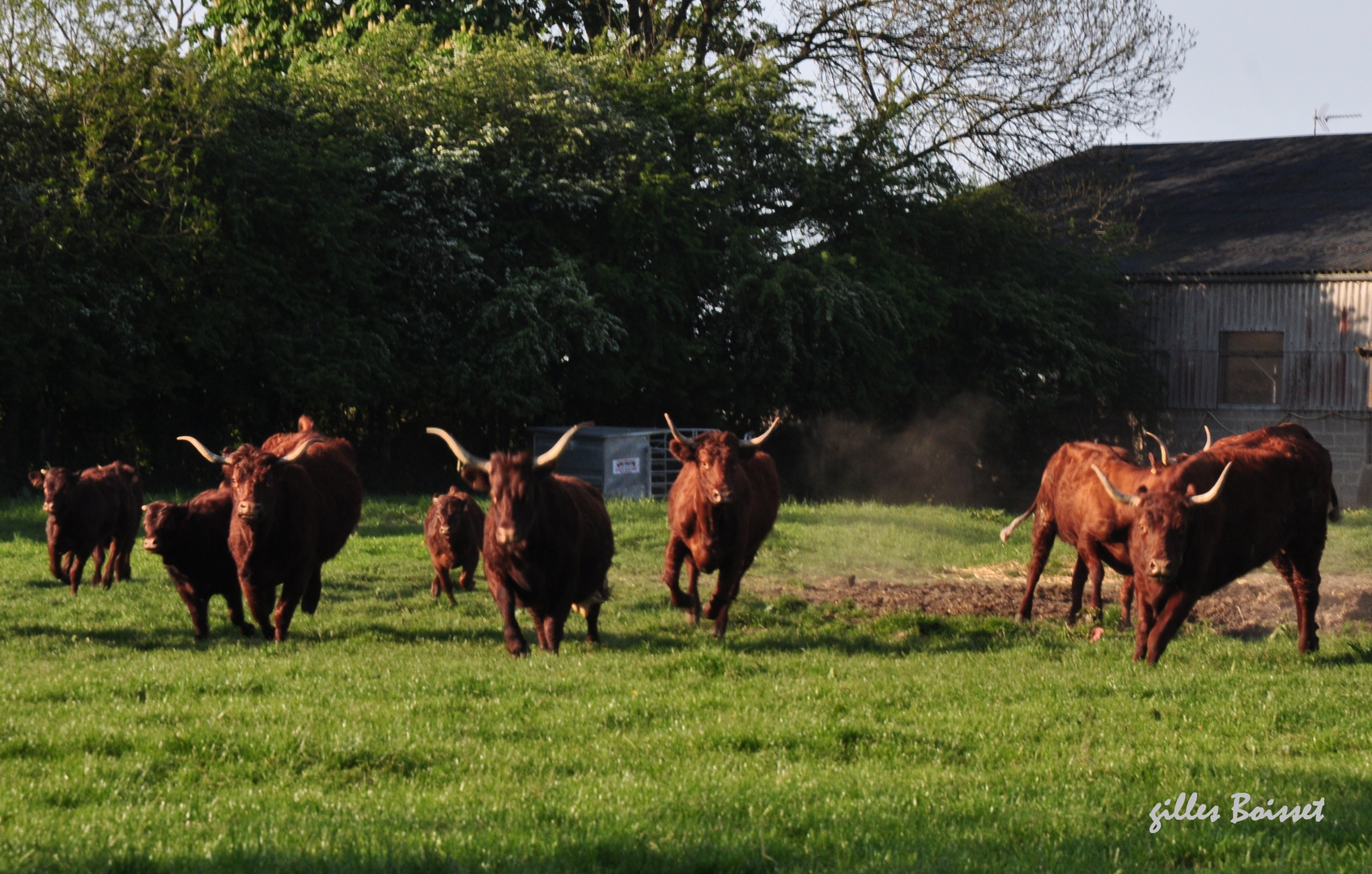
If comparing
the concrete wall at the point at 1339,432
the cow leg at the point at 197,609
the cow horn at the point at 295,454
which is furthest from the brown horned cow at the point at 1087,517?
the concrete wall at the point at 1339,432

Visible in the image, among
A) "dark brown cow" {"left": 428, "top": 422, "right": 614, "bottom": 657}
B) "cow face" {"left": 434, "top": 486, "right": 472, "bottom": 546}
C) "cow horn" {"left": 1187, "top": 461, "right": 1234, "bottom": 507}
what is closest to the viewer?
"cow horn" {"left": 1187, "top": 461, "right": 1234, "bottom": 507}

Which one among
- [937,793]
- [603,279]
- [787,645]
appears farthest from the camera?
[603,279]

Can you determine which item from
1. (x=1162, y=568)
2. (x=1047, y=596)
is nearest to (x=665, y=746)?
(x=1162, y=568)

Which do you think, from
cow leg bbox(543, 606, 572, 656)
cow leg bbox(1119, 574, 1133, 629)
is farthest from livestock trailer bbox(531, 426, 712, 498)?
cow leg bbox(543, 606, 572, 656)

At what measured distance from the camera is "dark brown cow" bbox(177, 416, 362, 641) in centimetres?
1127

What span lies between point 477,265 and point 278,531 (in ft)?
65.0

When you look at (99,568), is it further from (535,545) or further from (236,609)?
(535,545)

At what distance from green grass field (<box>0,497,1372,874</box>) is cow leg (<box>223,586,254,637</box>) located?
29 centimetres

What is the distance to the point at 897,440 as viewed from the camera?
38.0 metres

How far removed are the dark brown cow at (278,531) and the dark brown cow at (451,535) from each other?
1300 mm

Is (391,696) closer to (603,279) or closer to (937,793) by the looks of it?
(937,793)

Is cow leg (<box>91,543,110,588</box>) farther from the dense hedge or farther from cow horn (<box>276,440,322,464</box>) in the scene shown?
the dense hedge

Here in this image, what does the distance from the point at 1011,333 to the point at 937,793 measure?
33021mm

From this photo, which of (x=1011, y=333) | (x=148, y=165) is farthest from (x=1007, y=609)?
(x=1011, y=333)
